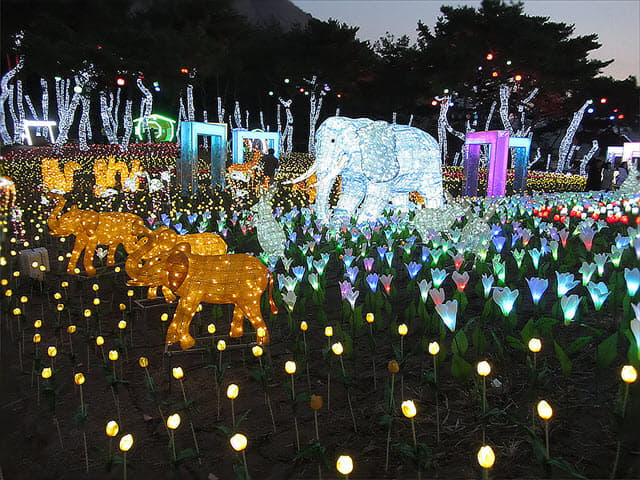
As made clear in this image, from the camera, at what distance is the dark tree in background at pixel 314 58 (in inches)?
608

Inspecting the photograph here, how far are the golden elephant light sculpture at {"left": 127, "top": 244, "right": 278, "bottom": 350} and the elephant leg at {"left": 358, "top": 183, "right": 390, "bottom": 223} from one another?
5.33m

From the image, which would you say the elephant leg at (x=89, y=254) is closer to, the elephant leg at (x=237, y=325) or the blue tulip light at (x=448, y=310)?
the elephant leg at (x=237, y=325)

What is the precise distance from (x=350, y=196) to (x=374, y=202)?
0.46m

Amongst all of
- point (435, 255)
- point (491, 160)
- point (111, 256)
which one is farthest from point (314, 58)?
point (435, 255)

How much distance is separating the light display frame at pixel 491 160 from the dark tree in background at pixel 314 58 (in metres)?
6.67

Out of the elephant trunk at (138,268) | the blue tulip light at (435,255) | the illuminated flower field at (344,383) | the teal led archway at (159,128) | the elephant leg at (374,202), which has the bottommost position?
the illuminated flower field at (344,383)

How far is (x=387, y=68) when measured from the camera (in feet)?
104

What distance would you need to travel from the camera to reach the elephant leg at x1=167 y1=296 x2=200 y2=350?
427cm

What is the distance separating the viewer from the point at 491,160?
625 inches

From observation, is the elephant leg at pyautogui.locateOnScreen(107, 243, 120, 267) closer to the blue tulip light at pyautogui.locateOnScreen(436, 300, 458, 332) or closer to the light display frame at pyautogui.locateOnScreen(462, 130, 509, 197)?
the blue tulip light at pyautogui.locateOnScreen(436, 300, 458, 332)

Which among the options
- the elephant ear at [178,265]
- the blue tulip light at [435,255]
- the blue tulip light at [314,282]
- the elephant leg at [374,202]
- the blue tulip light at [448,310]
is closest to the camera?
the blue tulip light at [448,310]

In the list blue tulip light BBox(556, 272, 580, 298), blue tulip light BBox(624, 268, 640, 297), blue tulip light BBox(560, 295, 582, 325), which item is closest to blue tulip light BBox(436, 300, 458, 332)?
blue tulip light BBox(560, 295, 582, 325)

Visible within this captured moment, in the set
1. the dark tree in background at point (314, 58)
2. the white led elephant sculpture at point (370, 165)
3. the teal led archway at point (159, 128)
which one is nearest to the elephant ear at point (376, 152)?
the white led elephant sculpture at point (370, 165)

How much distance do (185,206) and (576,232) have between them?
9.39 m
